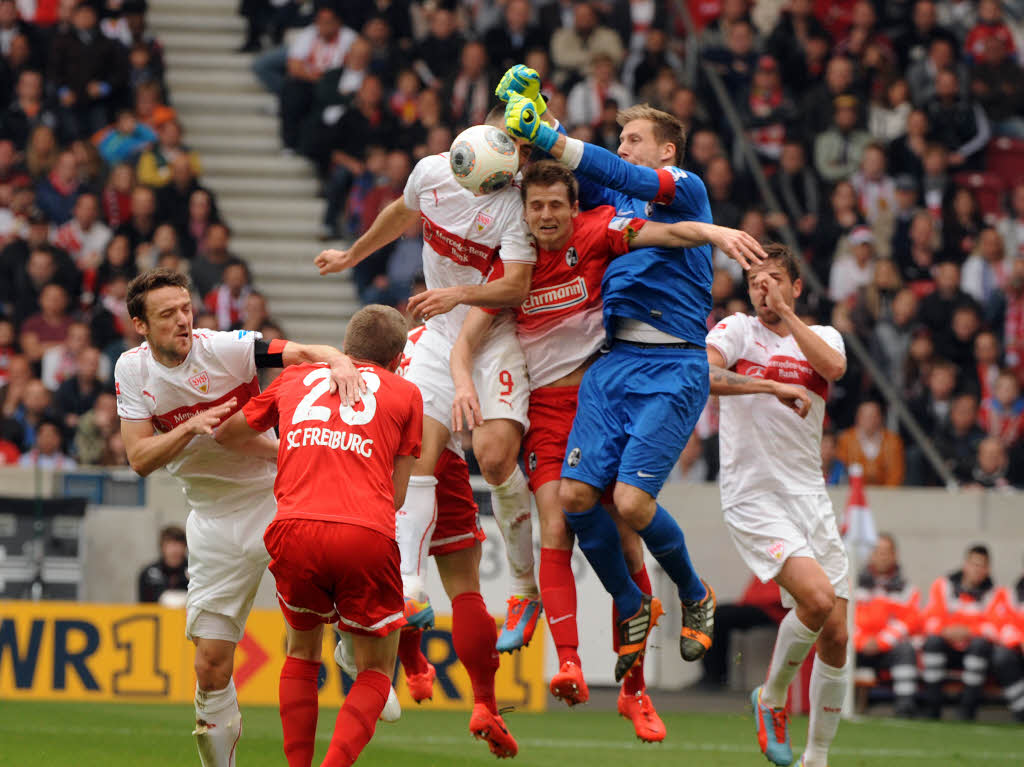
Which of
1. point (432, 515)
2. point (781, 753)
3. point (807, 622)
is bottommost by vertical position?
point (781, 753)

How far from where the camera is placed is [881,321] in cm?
1711

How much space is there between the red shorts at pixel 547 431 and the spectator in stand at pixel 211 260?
8.92 metres

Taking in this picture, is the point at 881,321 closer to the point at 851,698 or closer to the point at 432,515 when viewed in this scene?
the point at 851,698

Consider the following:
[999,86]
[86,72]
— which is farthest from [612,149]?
[86,72]

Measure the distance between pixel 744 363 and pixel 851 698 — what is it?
18.6 feet

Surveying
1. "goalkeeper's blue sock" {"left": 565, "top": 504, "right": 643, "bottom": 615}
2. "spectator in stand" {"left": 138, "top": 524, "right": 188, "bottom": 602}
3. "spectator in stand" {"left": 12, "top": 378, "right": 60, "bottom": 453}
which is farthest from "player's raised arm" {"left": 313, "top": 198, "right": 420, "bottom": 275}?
"spectator in stand" {"left": 12, "top": 378, "right": 60, "bottom": 453}

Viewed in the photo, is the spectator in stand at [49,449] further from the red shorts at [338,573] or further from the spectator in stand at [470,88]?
the red shorts at [338,573]

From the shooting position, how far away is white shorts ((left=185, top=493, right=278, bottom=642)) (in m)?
8.54

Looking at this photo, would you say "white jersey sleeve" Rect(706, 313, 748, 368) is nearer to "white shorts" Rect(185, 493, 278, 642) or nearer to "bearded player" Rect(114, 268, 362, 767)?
"bearded player" Rect(114, 268, 362, 767)

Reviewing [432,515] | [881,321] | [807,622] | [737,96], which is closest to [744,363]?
[807,622]

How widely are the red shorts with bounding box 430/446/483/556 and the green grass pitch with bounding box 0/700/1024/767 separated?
2.24 metres

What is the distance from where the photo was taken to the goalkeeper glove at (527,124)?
7.74m

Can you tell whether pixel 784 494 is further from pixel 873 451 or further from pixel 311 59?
pixel 311 59

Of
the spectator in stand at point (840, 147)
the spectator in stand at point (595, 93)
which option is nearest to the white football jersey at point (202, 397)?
the spectator in stand at point (595, 93)
